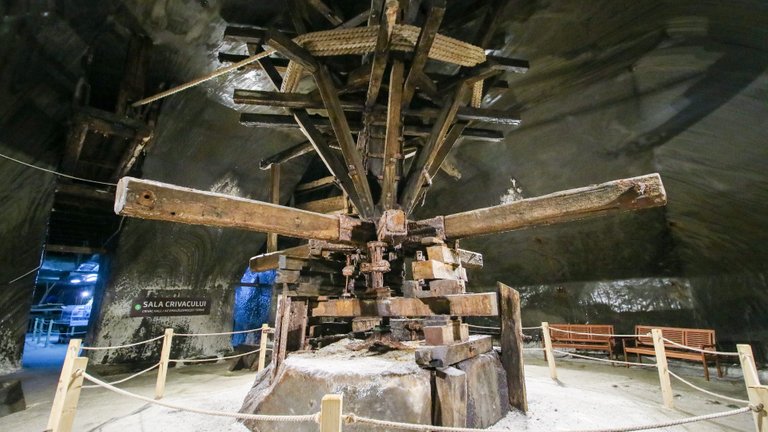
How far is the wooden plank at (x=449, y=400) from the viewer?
279 centimetres

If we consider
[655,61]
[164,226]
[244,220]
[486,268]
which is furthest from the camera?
[486,268]

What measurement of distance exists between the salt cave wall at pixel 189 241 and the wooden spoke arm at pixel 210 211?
4523mm

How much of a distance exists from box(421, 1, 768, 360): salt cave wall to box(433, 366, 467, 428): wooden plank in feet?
16.0

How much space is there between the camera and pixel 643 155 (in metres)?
5.61

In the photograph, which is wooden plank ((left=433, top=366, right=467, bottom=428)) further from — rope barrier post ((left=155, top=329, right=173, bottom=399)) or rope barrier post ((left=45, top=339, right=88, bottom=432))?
rope barrier post ((left=155, top=329, right=173, bottom=399))

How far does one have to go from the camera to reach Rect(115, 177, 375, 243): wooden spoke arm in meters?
2.31

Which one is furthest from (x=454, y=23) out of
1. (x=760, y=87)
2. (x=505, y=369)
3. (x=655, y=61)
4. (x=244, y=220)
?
(x=505, y=369)

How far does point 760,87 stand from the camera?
3.88 meters

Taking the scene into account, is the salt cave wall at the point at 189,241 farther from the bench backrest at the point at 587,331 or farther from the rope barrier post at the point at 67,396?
the bench backrest at the point at 587,331

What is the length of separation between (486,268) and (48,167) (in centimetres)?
947

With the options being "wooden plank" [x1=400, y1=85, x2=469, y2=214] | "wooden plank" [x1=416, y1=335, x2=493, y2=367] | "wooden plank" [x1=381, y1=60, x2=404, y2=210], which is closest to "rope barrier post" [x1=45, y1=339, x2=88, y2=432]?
"wooden plank" [x1=416, y1=335, x2=493, y2=367]

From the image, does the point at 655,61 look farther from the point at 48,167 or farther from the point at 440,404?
the point at 48,167

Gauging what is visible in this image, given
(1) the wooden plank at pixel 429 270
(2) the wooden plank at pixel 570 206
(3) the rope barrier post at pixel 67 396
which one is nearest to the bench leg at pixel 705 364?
(2) the wooden plank at pixel 570 206

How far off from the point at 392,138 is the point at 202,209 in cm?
239
